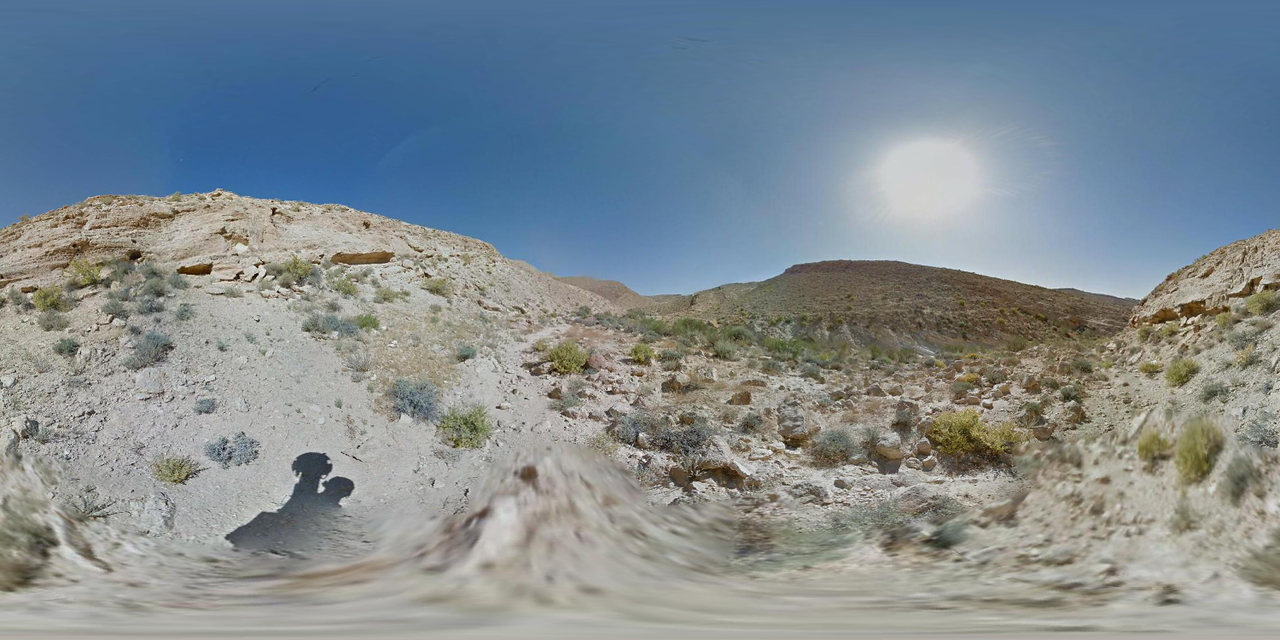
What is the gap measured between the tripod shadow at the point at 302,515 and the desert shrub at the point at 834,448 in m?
4.29

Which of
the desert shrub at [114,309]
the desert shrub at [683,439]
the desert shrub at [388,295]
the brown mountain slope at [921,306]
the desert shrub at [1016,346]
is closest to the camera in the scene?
the desert shrub at [683,439]

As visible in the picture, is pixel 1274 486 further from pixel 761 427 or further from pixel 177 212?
pixel 177 212

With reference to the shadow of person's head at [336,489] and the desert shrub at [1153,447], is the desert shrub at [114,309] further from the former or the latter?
the desert shrub at [1153,447]

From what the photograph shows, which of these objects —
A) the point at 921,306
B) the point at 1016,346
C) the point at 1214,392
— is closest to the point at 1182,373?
the point at 1214,392

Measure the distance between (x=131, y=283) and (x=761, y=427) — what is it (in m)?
10.8

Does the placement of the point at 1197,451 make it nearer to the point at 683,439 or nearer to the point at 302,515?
the point at 683,439

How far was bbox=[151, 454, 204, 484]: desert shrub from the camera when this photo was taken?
3.66 m

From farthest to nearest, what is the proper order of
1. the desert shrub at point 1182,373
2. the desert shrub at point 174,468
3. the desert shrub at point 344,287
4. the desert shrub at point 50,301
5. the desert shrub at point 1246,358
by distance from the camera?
1. the desert shrub at point 344,287
2. the desert shrub at point 50,301
3. the desert shrub at point 1182,373
4. the desert shrub at point 1246,358
5. the desert shrub at point 174,468

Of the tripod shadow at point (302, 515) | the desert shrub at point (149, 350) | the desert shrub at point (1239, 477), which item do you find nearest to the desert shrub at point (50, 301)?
the desert shrub at point (149, 350)

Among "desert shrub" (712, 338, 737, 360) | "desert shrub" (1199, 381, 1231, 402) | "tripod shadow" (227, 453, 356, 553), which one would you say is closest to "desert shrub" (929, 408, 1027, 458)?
"desert shrub" (1199, 381, 1231, 402)

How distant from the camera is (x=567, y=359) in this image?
7.00m

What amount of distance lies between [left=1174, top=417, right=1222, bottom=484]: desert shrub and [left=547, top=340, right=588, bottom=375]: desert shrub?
6.02 m

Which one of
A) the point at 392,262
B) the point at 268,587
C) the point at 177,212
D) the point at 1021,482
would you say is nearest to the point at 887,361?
the point at 1021,482

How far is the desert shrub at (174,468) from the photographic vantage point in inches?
144
